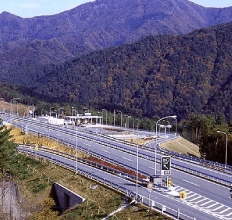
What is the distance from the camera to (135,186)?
138 ft

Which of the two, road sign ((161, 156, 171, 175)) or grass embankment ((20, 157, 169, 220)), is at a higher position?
road sign ((161, 156, 171, 175))

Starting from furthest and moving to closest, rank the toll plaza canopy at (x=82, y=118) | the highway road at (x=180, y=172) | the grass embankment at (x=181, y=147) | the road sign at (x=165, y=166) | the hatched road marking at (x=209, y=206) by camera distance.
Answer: the toll plaza canopy at (x=82, y=118) < the grass embankment at (x=181, y=147) < the road sign at (x=165, y=166) < the highway road at (x=180, y=172) < the hatched road marking at (x=209, y=206)

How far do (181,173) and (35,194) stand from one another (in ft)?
54.8

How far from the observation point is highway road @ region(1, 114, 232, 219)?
36.1 meters

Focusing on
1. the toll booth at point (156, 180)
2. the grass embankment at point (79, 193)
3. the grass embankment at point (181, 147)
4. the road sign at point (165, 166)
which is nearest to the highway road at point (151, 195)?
the grass embankment at point (79, 193)

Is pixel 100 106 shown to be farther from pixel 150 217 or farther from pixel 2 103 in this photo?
pixel 150 217

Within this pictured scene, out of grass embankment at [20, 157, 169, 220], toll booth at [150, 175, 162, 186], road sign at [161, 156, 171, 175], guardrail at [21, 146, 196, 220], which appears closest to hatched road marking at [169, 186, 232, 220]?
guardrail at [21, 146, 196, 220]

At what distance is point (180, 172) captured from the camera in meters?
49.2

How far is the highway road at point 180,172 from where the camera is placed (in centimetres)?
3607

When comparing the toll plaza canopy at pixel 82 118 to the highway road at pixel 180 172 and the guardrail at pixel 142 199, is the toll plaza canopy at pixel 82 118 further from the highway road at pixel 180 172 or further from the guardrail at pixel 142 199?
the guardrail at pixel 142 199

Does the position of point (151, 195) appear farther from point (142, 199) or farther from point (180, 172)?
point (180, 172)

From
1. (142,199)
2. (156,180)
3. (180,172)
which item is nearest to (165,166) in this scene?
(156,180)

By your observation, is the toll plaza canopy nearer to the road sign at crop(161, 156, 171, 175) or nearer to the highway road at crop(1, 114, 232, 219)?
the highway road at crop(1, 114, 232, 219)

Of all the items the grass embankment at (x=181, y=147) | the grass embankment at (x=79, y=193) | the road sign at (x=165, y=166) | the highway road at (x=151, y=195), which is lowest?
the grass embankment at (x=181, y=147)
